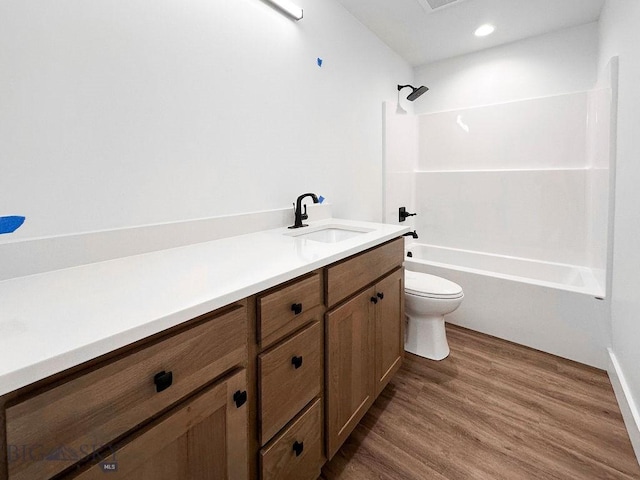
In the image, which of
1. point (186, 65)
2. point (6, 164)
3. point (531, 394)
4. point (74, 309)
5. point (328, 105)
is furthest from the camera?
point (328, 105)

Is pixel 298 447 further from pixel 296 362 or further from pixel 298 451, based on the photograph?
pixel 296 362

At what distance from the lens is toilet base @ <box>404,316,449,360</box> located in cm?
205

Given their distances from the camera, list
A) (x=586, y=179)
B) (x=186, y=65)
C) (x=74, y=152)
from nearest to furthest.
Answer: (x=74, y=152), (x=186, y=65), (x=586, y=179)

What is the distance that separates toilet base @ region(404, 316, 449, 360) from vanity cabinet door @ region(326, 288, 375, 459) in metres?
0.80

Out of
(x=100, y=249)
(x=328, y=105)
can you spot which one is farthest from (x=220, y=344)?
(x=328, y=105)

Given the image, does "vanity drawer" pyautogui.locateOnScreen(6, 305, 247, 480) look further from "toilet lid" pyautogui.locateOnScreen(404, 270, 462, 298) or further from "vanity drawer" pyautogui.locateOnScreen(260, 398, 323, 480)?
"toilet lid" pyautogui.locateOnScreen(404, 270, 462, 298)

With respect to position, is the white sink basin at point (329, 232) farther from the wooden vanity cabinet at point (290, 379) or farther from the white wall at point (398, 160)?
the white wall at point (398, 160)

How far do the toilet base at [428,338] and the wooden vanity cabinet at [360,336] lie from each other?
0.49 metres

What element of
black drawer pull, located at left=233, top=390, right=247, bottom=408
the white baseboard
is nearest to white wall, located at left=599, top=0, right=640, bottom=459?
the white baseboard

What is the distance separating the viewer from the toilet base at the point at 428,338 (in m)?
2.05

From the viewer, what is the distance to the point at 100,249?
1005 millimetres

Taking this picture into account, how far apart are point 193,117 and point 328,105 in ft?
3.29

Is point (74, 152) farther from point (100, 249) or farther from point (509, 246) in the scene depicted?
point (509, 246)

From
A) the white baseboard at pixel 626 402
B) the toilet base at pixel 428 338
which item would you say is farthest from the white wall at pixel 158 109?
the white baseboard at pixel 626 402
